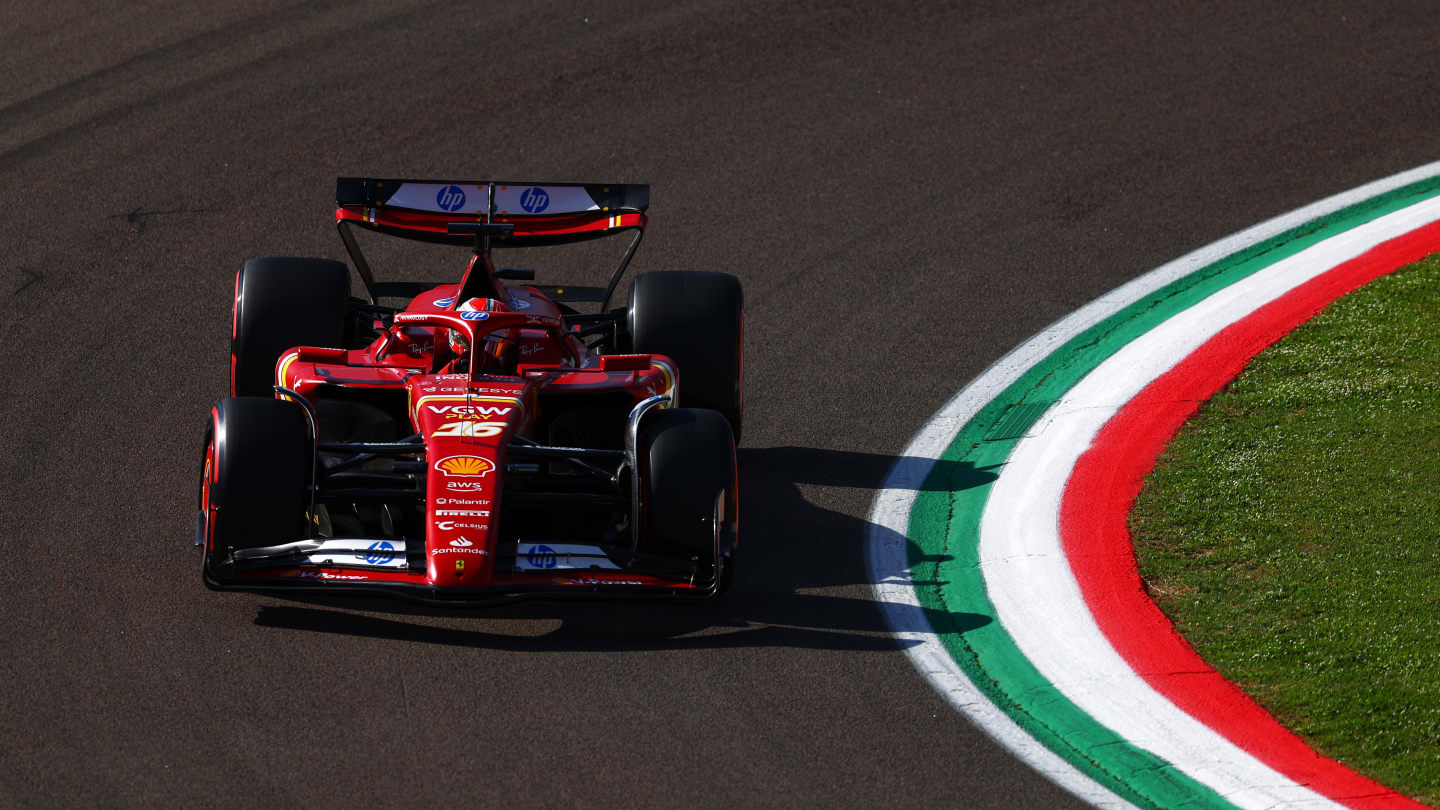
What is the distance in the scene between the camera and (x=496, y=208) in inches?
380

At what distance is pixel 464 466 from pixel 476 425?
298mm

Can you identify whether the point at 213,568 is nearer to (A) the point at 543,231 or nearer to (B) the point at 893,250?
(A) the point at 543,231

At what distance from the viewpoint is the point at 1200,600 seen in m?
8.11

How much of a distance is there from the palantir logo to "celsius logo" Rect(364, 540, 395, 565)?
9.04 ft

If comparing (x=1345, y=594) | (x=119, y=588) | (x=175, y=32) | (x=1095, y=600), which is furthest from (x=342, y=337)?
(x=175, y=32)

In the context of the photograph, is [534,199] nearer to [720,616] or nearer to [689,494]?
[689,494]

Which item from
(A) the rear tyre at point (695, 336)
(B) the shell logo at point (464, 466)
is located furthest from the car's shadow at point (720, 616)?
(A) the rear tyre at point (695, 336)

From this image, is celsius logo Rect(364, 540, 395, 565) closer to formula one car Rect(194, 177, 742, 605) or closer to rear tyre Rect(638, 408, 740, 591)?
formula one car Rect(194, 177, 742, 605)

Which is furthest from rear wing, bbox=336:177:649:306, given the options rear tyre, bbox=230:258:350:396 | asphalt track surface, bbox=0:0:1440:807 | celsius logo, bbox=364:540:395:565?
celsius logo, bbox=364:540:395:565

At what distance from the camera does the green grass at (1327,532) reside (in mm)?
7164

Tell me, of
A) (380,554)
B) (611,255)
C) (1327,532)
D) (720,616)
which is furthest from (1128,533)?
(611,255)

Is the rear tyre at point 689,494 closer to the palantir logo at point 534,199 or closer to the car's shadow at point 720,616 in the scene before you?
the car's shadow at point 720,616

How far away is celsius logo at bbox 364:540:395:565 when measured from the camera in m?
7.37

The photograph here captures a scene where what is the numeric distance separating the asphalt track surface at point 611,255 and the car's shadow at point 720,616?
0.02m
